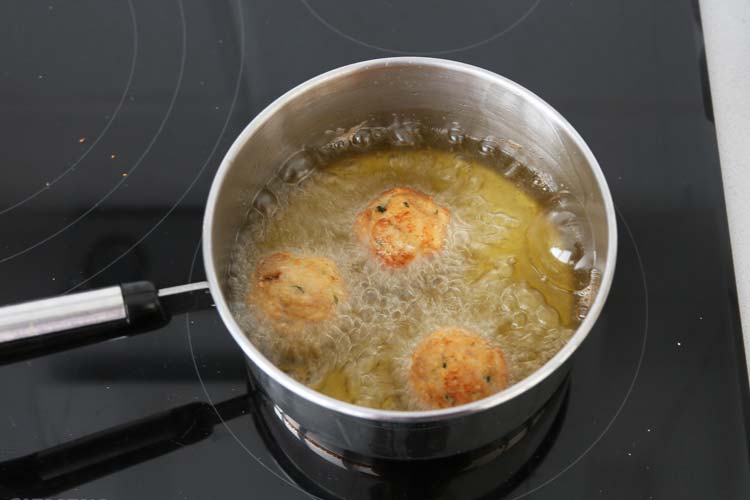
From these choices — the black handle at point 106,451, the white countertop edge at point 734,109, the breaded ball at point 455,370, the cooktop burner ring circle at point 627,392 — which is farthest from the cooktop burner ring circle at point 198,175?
the white countertop edge at point 734,109

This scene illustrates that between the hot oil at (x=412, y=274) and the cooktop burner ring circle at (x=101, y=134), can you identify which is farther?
the cooktop burner ring circle at (x=101, y=134)

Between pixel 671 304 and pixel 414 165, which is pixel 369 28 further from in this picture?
pixel 671 304

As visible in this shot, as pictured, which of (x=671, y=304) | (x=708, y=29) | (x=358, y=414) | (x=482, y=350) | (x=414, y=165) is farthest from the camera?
(x=708, y=29)

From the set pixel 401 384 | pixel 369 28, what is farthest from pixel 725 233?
pixel 369 28

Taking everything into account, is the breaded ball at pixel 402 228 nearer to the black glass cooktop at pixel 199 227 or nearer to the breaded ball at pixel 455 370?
the breaded ball at pixel 455 370

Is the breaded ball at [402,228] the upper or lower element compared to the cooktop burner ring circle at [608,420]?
upper

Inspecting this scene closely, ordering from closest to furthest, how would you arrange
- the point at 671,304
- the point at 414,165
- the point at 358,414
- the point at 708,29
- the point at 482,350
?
the point at 358,414 < the point at 482,350 < the point at 671,304 < the point at 414,165 < the point at 708,29
